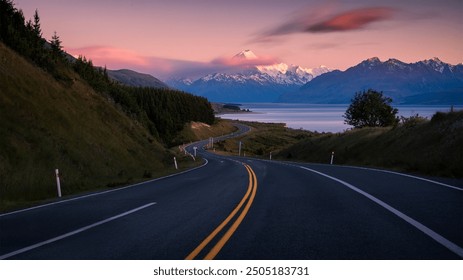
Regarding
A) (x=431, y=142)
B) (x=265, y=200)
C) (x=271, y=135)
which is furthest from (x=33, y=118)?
(x=271, y=135)

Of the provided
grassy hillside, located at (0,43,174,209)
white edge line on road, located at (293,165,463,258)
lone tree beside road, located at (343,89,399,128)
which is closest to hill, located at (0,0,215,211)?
grassy hillside, located at (0,43,174,209)

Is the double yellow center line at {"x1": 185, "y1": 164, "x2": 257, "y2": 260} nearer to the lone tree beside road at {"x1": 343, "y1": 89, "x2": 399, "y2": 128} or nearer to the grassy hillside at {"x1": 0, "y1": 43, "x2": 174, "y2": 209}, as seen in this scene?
the grassy hillside at {"x1": 0, "y1": 43, "x2": 174, "y2": 209}

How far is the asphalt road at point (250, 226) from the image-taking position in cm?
635

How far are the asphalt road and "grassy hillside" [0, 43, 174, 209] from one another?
4.78 meters

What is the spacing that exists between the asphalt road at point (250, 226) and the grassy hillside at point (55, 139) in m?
4.78

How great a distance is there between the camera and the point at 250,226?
819 cm

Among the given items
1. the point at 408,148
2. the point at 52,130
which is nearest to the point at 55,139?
the point at 52,130

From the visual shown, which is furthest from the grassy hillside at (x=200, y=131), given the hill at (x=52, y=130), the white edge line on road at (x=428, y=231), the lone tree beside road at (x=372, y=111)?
the white edge line on road at (x=428, y=231)

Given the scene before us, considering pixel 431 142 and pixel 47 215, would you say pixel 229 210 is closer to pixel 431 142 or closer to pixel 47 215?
pixel 47 215

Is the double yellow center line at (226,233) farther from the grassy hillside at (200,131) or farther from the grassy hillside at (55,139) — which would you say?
the grassy hillside at (200,131)

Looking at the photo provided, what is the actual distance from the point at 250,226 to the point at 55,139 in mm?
17330

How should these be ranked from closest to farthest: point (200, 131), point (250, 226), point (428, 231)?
→ point (428, 231), point (250, 226), point (200, 131)

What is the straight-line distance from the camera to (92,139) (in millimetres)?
27141

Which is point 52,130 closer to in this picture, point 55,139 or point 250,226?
point 55,139
